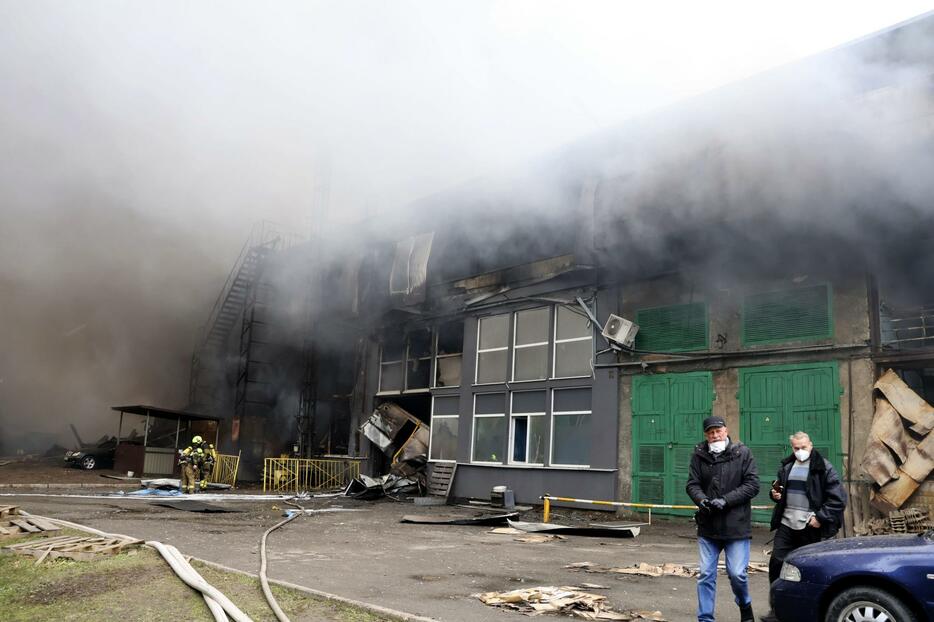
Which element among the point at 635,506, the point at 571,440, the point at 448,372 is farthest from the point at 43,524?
the point at 448,372

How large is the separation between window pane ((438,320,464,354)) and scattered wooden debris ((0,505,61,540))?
10.6m

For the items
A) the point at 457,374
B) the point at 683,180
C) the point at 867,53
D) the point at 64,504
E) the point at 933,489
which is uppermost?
the point at 867,53

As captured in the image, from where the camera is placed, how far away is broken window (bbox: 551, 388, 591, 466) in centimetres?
1441

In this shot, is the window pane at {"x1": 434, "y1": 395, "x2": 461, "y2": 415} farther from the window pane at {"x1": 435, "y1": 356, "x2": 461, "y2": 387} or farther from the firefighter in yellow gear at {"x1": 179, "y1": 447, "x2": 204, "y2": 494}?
the firefighter in yellow gear at {"x1": 179, "y1": 447, "x2": 204, "y2": 494}

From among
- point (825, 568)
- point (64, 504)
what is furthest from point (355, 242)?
point (825, 568)

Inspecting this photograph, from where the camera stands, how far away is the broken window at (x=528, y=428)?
15.2 metres

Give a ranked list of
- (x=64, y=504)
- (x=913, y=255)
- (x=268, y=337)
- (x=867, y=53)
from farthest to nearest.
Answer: (x=268, y=337) → (x=64, y=504) → (x=913, y=255) → (x=867, y=53)

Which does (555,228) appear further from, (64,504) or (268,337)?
(268,337)

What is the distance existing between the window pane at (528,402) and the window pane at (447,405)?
1.84m

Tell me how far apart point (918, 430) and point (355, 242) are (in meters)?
12.1

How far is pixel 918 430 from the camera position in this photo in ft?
32.8

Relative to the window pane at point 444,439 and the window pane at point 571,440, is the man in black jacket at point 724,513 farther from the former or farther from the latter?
the window pane at point 444,439

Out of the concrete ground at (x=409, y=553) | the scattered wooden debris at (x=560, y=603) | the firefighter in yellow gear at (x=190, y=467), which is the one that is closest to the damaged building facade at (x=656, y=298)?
the concrete ground at (x=409, y=553)

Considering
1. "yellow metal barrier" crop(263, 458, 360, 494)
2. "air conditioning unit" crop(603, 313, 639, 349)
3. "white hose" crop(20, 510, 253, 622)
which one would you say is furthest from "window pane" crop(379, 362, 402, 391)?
"white hose" crop(20, 510, 253, 622)
